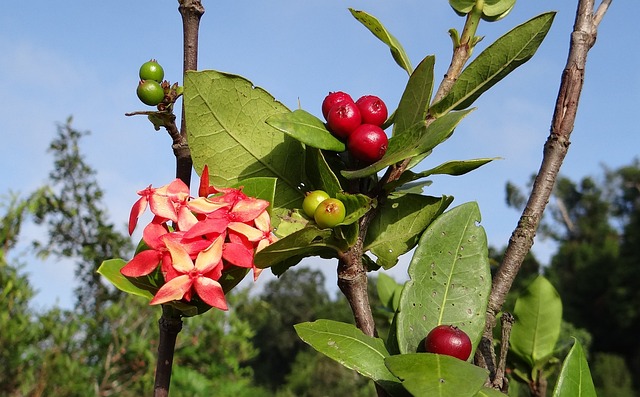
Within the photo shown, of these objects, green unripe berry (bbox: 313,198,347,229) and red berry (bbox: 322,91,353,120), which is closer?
green unripe berry (bbox: 313,198,347,229)

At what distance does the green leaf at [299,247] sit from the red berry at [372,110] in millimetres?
154

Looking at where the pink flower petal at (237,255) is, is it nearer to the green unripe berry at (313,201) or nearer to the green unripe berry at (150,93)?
the green unripe berry at (313,201)

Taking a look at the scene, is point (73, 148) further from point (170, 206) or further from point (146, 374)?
point (170, 206)

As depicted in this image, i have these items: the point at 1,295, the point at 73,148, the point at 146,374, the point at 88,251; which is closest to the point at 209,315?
the point at 146,374

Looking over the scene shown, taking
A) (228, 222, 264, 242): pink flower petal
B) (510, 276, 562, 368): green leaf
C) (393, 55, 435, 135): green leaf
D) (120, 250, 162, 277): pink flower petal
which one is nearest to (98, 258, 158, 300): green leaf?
(120, 250, 162, 277): pink flower petal

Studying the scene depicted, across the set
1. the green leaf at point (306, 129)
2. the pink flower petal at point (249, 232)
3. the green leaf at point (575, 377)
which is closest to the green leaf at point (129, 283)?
the pink flower petal at point (249, 232)

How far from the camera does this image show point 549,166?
0.80 meters

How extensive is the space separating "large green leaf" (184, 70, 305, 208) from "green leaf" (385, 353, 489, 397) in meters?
0.26

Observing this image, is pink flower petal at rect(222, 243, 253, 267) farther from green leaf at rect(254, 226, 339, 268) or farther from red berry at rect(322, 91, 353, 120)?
red berry at rect(322, 91, 353, 120)

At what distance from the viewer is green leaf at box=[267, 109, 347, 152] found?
711mm

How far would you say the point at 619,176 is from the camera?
110 ft

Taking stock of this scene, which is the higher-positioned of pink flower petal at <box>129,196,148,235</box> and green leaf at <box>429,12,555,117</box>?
green leaf at <box>429,12,555,117</box>

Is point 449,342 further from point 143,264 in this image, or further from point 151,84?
point 151,84

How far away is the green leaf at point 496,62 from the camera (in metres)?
0.75
